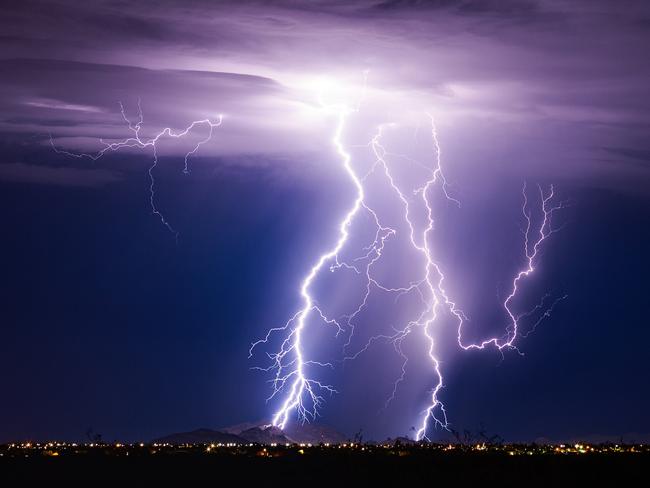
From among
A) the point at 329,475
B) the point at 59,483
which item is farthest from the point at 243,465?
the point at 59,483

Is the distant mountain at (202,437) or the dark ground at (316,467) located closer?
the dark ground at (316,467)

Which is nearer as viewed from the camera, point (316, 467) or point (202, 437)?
point (316, 467)

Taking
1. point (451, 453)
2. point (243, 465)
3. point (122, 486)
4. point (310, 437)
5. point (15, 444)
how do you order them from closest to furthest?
point (122, 486)
point (243, 465)
point (451, 453)
point (15, 444)
point (310, 437)

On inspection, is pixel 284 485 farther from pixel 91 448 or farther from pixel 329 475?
pixel 91 448

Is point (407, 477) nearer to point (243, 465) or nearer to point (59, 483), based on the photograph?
point (243, 465)

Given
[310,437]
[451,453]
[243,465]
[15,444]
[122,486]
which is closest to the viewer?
[122,486]

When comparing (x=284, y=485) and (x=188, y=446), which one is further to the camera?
(x=188, y=446)

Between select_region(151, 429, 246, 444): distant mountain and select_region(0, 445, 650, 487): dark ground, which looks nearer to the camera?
select_region(0, 445, 650, 487): dark ground
